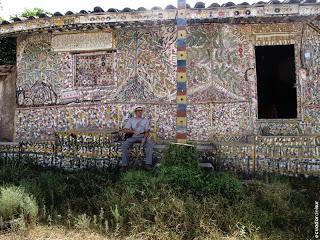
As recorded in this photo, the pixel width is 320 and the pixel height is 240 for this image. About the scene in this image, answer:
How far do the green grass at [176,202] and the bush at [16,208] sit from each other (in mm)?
198

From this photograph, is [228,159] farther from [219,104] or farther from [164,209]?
[164,209]

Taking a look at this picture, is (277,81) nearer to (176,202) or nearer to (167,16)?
(167,16)

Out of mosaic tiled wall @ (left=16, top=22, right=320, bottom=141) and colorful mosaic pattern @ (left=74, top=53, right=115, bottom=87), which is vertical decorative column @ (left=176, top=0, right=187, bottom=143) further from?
colorful mosaic pattern @ (left=74, top=53, right=115, bottom=87)

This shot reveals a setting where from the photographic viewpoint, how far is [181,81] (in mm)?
6410

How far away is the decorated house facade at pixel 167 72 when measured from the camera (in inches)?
301

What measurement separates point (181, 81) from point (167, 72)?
2.08 meters

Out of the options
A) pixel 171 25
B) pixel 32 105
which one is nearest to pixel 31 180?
pixel 32 105

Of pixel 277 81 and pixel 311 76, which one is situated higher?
pixel 277 81

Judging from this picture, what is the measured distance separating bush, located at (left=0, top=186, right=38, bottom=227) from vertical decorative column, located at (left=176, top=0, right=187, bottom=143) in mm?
2709

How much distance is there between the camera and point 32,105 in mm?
8898

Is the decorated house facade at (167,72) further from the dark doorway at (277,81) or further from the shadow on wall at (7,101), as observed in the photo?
the dark doorway at (277,81)

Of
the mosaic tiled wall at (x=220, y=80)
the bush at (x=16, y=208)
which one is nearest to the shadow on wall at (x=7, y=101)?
the bush at (x=16, y=208)

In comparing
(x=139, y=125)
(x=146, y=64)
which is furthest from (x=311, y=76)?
(x=139, y=125)

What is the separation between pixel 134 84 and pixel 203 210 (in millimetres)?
4089
